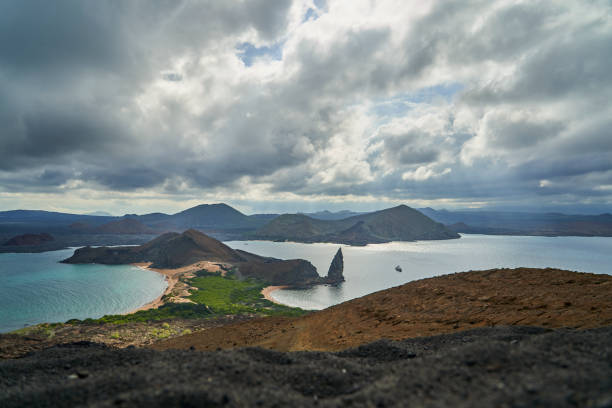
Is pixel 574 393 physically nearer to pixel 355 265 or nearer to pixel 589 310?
pixel 589 310

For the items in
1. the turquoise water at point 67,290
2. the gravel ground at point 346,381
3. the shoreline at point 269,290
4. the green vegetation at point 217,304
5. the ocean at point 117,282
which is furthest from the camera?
the shoreline at point 269,290

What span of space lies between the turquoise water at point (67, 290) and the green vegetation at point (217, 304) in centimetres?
1544

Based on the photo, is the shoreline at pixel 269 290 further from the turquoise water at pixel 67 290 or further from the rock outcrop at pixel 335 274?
the turquoise water at pixel 67 290

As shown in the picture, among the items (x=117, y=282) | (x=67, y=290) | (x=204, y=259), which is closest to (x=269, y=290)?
(x=204, y=259)

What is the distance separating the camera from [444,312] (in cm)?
1631

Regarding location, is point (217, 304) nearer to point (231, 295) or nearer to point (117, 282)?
point (231, 295)

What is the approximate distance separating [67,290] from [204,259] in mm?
48811

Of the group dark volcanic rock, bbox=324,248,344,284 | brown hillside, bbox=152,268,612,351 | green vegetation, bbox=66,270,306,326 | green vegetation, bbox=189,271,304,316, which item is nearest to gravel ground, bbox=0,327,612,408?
brown hillside, bbox=152,268,612,351

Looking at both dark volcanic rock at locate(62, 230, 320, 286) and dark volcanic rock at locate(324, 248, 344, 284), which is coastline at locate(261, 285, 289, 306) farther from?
dark volcanic rock at locate(324, 248, 344, 284)

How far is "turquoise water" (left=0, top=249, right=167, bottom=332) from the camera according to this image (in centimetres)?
6372

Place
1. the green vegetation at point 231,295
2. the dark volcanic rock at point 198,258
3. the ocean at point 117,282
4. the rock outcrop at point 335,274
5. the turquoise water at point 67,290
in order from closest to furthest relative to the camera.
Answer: the green vegetation at point 231,295 < the turquoise water at point 67,290 < the ocean at point 117,282 < the dark volcanic rock at point 198,258 < the rock outcrop at point 335,274

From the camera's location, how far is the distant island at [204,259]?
10756 centimetres

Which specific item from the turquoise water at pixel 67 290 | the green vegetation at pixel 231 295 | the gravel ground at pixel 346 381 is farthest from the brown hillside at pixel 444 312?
the turquoise water at pixel 67 290

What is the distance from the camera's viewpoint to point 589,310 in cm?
1162
